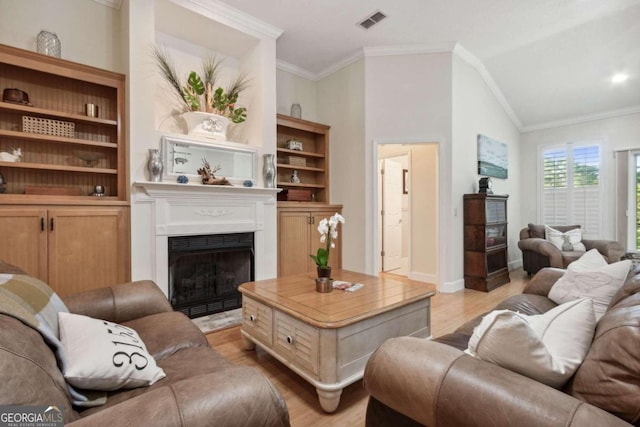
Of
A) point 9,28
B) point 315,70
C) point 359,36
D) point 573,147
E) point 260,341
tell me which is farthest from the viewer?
point 573,147

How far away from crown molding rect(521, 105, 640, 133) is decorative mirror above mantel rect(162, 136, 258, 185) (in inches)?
221

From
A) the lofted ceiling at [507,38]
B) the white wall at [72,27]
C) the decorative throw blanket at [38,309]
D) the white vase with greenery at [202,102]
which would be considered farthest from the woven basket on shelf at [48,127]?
the decorative throw blanket at [38,309]

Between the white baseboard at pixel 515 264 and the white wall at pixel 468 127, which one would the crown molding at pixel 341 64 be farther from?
the white baseboard at pixel 515 264

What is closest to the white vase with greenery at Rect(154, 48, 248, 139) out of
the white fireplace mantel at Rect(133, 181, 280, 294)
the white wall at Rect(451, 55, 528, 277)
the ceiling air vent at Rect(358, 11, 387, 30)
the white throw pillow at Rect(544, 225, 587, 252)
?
the white fireplace mantel at Rect(133, 181, 280, 294)

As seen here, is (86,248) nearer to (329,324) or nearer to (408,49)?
(329,324)

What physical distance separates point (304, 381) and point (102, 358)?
1275mm

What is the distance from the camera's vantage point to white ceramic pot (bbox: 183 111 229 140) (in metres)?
3.20

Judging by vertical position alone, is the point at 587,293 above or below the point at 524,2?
below

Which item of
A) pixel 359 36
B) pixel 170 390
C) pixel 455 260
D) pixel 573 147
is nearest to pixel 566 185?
pixel 573 147

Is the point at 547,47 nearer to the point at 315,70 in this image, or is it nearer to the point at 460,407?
the point at 315,70

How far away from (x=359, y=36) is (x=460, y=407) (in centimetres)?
414

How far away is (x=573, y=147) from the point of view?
552 cm

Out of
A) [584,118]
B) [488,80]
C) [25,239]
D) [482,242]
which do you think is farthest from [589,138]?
[25,239]

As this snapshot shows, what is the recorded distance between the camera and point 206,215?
3.13 metres
